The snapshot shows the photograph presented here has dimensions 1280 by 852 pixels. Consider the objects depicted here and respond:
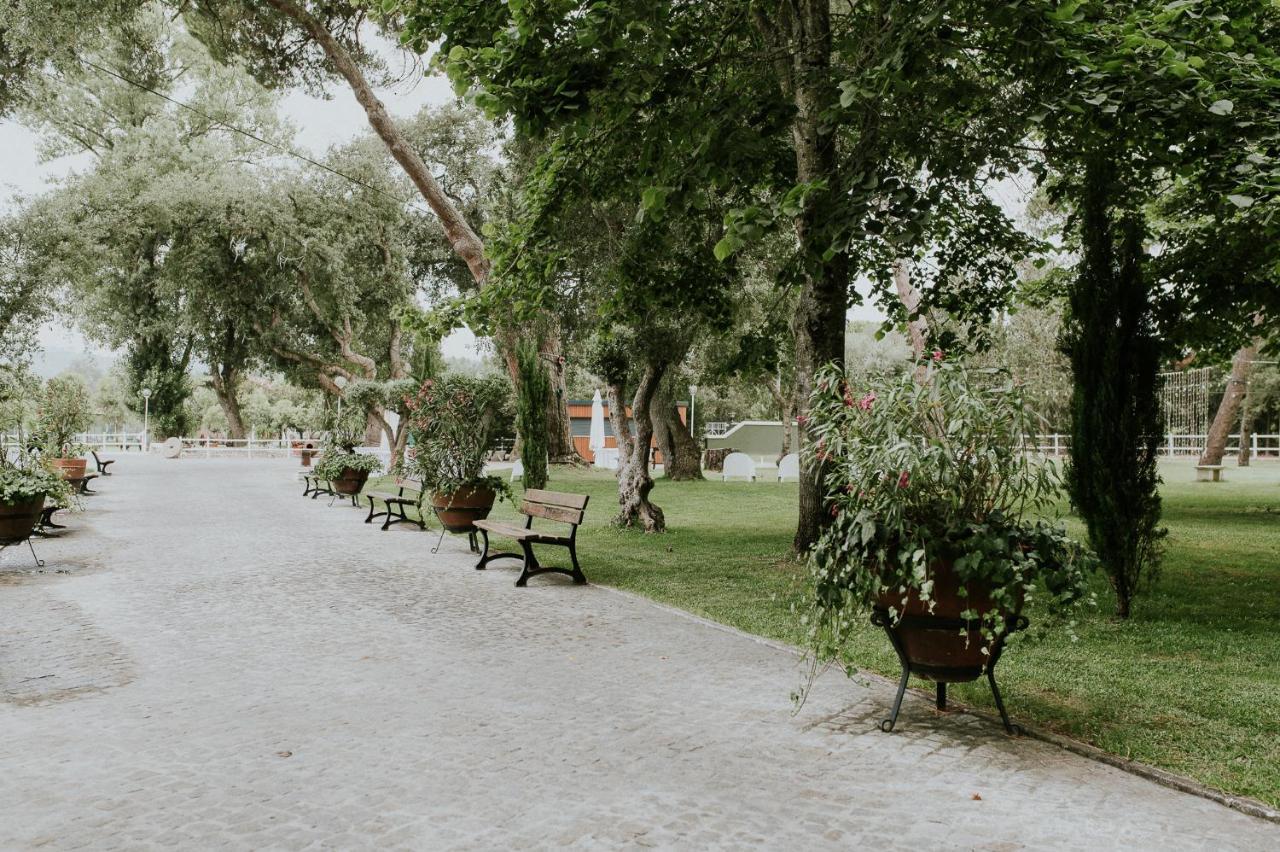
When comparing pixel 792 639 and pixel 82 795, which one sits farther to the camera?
pixel 792 639

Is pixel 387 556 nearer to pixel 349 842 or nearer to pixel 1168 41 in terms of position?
pixel 349 842

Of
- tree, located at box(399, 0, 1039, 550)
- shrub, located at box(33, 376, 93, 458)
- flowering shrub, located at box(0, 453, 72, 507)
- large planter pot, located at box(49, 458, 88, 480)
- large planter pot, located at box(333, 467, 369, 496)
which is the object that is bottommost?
large planter pot, located at box(333, 467, 369, 496)

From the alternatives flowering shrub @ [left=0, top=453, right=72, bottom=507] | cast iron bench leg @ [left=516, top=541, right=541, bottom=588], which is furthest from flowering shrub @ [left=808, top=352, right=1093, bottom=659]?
flowering shrub @ [left=0, top=453, right=72, bottom=507]

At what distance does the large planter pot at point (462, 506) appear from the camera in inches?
433

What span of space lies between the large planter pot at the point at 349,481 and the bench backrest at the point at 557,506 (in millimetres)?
9544

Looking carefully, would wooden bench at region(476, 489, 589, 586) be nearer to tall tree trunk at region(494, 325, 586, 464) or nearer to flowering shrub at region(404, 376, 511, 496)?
flowering shrub at region(404, 376, 511, 496)

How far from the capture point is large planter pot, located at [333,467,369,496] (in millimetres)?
17938

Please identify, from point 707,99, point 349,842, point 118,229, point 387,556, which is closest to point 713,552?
point 387,556

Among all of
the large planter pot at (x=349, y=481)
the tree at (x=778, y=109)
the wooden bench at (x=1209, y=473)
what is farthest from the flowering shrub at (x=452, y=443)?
the wooden bench at (x=1209, y=473)

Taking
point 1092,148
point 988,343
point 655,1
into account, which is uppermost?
point 655,1

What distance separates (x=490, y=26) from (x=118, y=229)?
26.9 m

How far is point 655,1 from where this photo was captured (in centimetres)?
618

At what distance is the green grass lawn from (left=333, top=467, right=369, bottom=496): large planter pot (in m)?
6.68

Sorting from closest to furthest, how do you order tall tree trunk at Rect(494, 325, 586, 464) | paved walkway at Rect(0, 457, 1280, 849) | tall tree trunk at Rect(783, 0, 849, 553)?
1. paved walkway at Rect(0, 457, 1280, 849)
2. tall tree trunk at Rect(783, 0, 849, 553)
3. tall tree trunk at Rect(494, 325, 586, 464)
